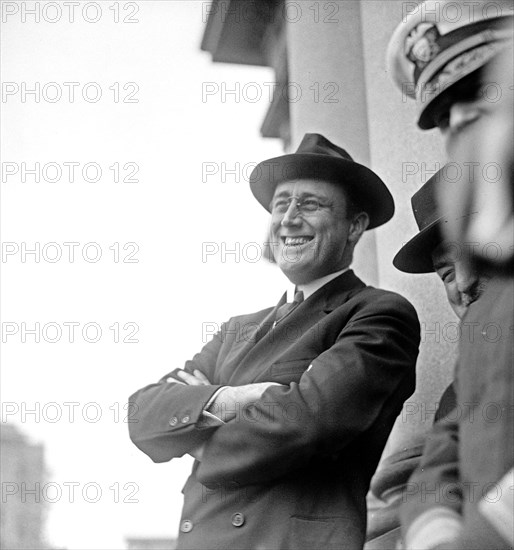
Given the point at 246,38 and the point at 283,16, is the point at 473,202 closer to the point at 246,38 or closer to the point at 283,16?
the point at 283,16

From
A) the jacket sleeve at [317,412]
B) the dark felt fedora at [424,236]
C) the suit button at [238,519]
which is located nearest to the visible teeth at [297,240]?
the dark felt fedora at [424,236]

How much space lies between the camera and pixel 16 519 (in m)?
5.20

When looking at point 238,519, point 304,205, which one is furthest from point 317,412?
point 304,205

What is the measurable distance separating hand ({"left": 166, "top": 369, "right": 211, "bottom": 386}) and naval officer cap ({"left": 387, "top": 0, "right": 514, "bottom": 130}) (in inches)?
43.2

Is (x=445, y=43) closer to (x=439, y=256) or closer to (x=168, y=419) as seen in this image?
(x=439, y=256)

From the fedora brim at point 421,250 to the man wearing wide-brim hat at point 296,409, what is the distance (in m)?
0.17

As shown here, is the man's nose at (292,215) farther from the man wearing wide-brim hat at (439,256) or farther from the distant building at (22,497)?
the distant building at (22,497)

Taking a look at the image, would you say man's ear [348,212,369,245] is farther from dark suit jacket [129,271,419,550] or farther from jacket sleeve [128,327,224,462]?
jacket sleeve [128,327,224,462]

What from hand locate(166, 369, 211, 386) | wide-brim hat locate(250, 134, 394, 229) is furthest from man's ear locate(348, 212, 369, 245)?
hand locate(166, 369, 211, 386)

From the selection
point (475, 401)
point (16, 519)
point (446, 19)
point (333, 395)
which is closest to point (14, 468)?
point (16, 519)

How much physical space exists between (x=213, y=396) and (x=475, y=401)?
117cm

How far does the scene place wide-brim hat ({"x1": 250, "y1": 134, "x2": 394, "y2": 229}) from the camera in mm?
3748

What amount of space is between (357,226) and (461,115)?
72 cm

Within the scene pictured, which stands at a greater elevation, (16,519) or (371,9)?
(371,9)
